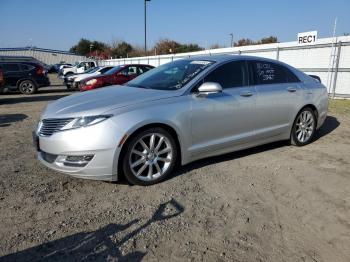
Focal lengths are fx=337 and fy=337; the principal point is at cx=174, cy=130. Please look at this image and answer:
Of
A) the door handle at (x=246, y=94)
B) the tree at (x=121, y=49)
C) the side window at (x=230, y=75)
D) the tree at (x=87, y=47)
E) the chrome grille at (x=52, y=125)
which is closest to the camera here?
the chrome grille at (x=52, y=125)

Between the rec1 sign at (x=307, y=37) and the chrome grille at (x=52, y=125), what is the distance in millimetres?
13050

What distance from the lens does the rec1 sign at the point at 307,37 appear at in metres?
14.2

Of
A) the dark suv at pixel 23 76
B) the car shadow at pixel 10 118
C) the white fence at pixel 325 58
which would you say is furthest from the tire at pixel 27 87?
the white fence at pixel 325 58

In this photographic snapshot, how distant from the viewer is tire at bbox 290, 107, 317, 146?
588 centimetres

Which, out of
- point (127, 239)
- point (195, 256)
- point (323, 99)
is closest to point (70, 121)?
point (127, 239)

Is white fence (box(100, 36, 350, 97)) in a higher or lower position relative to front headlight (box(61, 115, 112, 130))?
higher

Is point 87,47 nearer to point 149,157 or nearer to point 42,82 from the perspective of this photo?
point 42,82

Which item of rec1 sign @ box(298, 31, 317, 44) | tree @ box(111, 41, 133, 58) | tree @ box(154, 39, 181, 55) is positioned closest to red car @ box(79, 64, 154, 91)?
rec1 sign @ box(298, 31, 317, 44)

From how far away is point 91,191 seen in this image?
400 cm

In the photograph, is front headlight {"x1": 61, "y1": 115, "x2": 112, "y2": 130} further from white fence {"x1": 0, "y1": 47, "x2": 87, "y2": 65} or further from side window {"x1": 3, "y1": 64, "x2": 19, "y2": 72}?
white fence {"x1": 0, "y1": 47, "x2": 87, "y2": 65}

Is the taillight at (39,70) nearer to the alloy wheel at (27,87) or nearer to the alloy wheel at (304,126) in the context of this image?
the alloy wheel at (27,87)

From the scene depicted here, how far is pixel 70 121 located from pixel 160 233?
1.67 meters

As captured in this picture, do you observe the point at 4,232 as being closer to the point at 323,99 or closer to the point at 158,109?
the point at 158,109

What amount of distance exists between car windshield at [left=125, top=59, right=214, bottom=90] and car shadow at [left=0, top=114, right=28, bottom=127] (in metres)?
4.47
